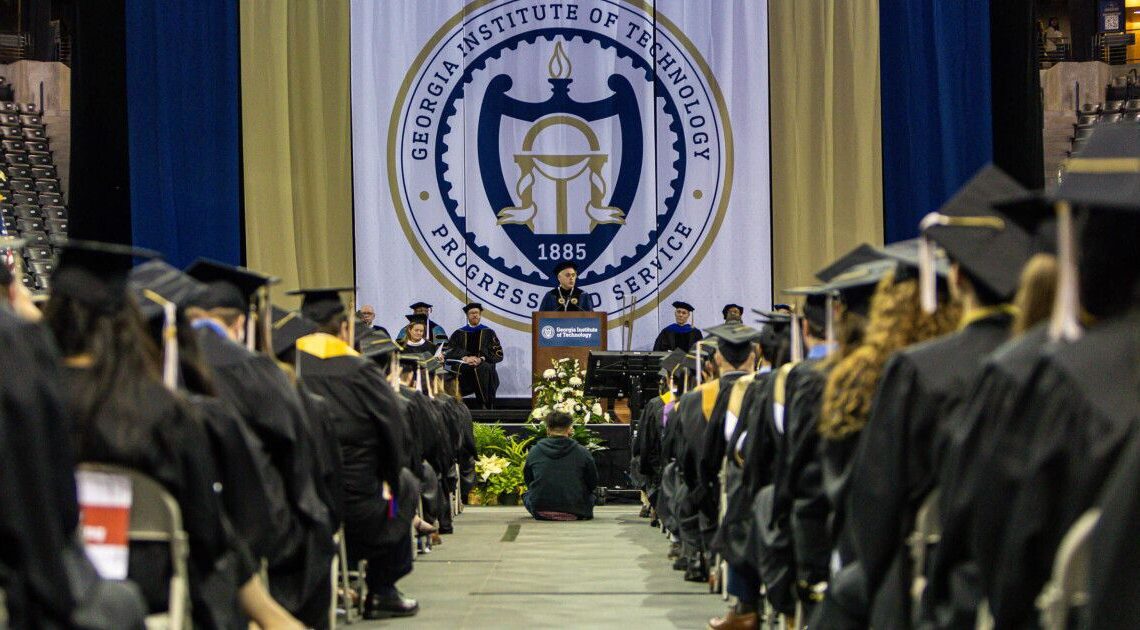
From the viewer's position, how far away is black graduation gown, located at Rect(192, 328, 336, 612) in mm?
4117

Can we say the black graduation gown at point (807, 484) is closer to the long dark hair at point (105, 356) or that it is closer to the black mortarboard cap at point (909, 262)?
the black mortarboard cap at point (909, 262)

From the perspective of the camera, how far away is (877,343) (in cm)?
360

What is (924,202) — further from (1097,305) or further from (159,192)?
(1097,305)

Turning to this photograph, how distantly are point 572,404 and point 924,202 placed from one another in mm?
4540

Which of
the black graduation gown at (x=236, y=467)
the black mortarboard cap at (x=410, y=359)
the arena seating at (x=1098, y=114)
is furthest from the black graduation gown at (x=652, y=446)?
the arena seating at (x=1098, y=114)

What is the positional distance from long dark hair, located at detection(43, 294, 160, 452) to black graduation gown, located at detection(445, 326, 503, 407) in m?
11.6

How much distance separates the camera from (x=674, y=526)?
856cm

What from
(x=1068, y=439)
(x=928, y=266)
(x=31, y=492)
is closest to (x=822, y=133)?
(x=928, y=266)

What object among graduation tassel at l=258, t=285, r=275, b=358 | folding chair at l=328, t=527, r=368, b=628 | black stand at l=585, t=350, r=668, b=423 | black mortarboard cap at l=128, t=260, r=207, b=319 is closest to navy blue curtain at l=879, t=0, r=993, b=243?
black stand at l=585, t=350, r=668, b=423

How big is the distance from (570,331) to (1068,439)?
11834mm

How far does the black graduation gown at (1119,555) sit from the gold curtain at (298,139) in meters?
13.6

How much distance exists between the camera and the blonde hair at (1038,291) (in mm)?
2439

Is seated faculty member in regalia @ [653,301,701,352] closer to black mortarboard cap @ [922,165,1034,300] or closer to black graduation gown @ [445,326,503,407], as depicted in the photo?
black graduation gown @ [445,326,503,407]

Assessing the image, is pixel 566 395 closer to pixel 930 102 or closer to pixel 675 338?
pixel 675 338
